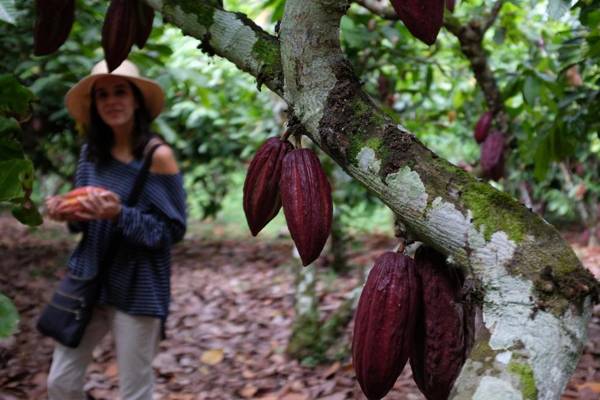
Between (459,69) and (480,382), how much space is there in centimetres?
359

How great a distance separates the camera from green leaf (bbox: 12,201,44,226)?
1.23 meters

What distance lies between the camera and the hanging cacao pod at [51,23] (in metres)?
1.19

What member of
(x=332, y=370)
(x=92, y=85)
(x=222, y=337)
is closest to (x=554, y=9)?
(x=92, y=85)

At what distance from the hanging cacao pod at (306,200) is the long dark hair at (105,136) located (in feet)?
4.26

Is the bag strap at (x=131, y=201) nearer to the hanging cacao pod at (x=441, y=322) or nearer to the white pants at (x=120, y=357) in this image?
the white pants at (x=120, y=357)

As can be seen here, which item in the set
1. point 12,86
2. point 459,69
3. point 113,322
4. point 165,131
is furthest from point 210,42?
point 459,69

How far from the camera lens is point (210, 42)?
94cm

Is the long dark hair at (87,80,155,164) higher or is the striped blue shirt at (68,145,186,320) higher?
the long dark hair at (87,80,155,164)

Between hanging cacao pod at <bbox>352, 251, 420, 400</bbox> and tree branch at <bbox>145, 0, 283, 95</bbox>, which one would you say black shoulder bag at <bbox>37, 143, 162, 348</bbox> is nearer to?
tree branch at <bbox>145, 0, 283, 95</bbox>

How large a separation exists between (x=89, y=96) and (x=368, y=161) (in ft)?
5.16

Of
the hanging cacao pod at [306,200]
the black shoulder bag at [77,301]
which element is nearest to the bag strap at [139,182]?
the black shoulder bag at [77,301]

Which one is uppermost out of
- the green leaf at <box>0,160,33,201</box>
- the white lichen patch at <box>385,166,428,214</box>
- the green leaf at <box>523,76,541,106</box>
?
the green leaf at <box>523,76,541,106</box>

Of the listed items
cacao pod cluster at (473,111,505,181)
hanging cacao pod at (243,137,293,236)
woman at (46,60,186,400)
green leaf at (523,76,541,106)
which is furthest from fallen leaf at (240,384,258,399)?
hanging cacao pod at (243,137,293,236)

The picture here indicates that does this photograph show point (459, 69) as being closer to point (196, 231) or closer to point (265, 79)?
point (265, 79)
